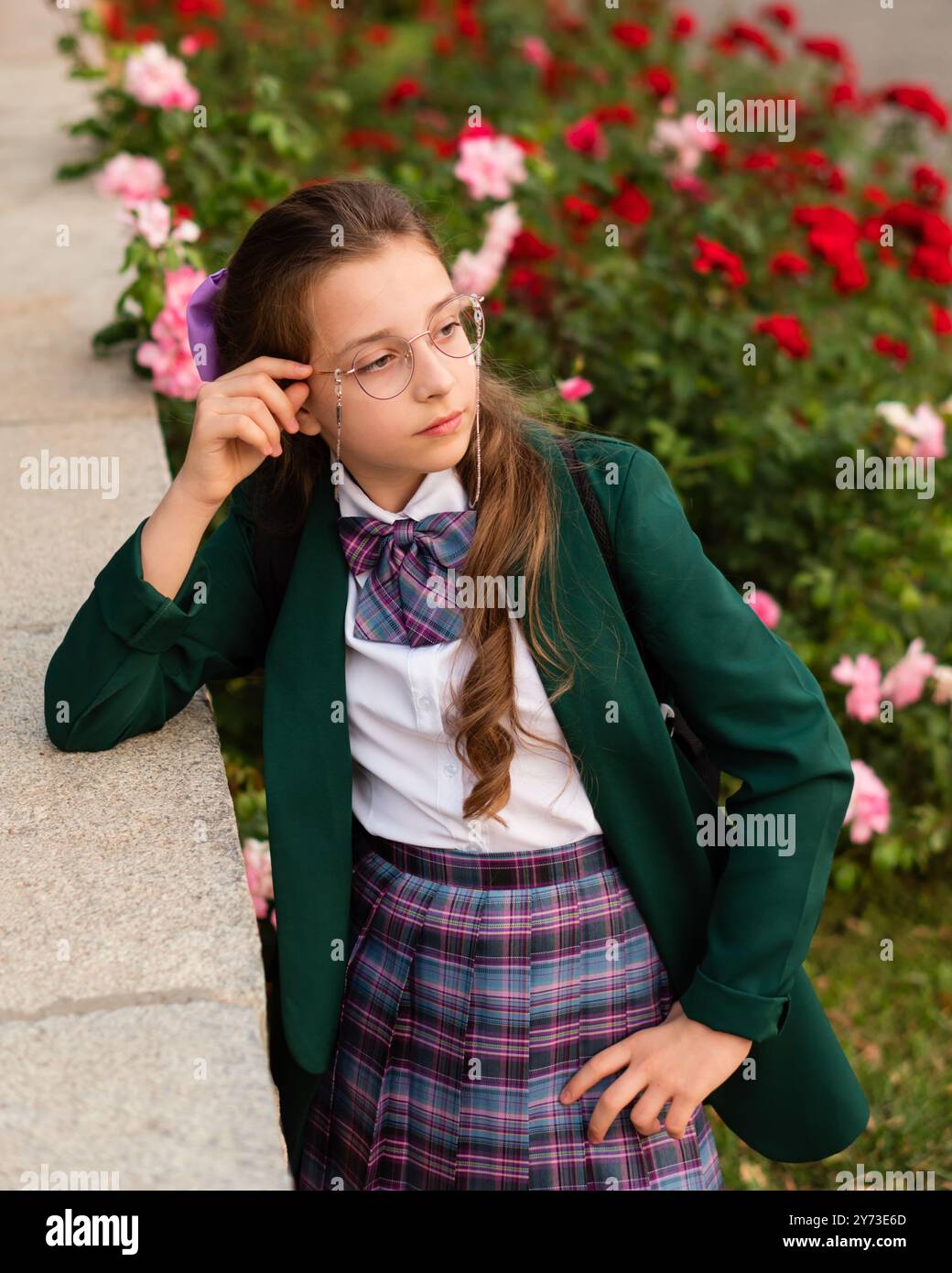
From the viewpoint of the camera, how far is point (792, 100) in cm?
509

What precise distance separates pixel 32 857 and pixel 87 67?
12.7ft

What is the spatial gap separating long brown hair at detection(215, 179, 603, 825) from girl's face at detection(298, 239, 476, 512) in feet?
0.08

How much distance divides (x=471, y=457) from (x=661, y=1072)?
30.4 inches

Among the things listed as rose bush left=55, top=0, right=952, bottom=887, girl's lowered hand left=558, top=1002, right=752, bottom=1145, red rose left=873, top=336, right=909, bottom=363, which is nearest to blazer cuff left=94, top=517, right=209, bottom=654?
girl's lowered hand left=558, top=1002, right=752, bottom=1145

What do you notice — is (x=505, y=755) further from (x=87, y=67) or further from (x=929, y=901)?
(x=87, y=67)

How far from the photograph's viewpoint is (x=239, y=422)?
5.45 ft

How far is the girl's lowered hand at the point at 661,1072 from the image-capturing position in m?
1.59

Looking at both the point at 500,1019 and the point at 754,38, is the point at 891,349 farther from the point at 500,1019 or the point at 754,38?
the point at 500,1019

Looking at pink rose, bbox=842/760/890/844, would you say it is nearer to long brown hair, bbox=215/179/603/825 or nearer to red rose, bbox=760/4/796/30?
long brown hair, bbox=215/179/603/825

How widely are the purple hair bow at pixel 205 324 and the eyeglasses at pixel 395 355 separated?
0.94 ft

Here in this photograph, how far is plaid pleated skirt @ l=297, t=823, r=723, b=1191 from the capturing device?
1.61 metres

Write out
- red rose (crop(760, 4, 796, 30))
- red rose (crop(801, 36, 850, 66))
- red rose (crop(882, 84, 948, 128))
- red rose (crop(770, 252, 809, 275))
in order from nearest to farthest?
1. red rose (crop(770, 252, 809, 275))
2. red rose (crop(882, 84, 948, 128))
3. red rose (crop(801, 36, 850, 66))
4. red rose (crop(760, 4, 796, 30))
